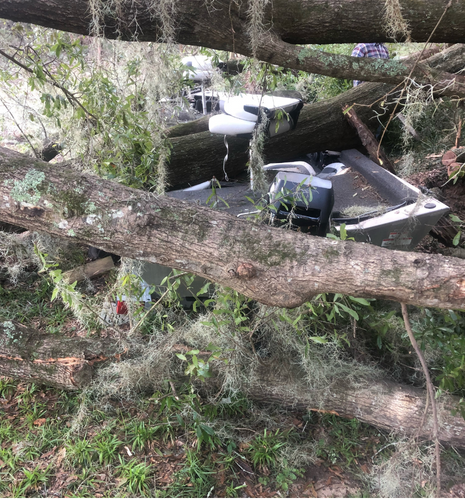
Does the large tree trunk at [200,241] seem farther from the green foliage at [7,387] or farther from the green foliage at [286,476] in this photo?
the green foliage at [7,387]

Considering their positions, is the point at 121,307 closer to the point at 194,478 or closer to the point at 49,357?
the point at 49,357

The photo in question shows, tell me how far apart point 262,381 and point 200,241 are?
4.63ft

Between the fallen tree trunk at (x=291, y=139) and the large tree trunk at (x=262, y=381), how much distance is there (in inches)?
70.7

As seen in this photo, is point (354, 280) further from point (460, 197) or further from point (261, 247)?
point (460, 197)

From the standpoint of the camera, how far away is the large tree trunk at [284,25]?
6.84ft

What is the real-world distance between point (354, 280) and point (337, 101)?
3448 millimetres

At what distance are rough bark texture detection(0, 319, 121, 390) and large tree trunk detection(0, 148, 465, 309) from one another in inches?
49.7

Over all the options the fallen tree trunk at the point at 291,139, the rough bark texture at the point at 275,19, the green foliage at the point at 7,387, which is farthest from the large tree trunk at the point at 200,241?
the fallen tree trunk at the point at 291,139

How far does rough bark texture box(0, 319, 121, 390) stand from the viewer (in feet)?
8.45

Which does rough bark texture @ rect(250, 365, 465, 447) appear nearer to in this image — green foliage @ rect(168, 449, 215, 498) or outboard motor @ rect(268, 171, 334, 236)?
green foliage @ rect(168, 449, 215, 498)

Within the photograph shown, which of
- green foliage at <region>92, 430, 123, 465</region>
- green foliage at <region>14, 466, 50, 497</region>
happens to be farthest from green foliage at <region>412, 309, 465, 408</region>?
green foliage at <region>14, 466, 50, 497</region>

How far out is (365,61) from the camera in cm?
222

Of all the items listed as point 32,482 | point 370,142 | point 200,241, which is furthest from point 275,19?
point 32,482

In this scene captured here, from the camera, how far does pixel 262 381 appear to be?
8.43 feet
